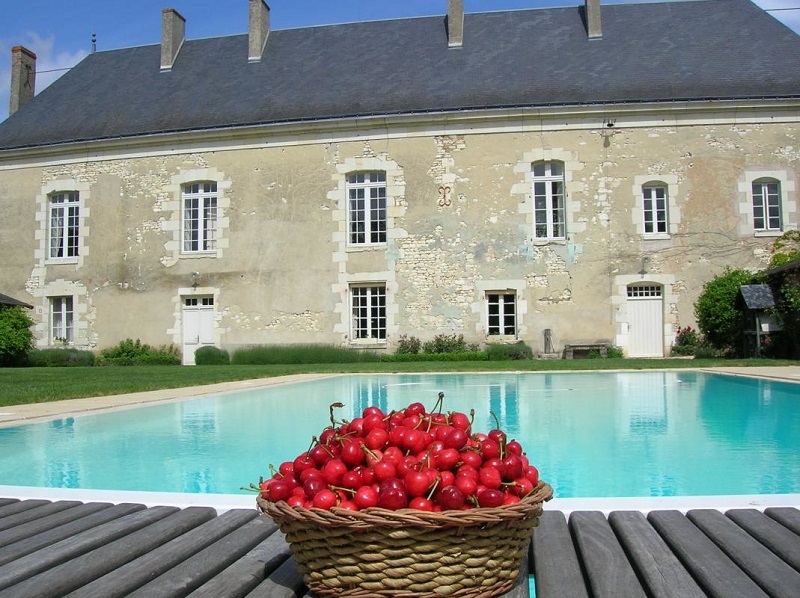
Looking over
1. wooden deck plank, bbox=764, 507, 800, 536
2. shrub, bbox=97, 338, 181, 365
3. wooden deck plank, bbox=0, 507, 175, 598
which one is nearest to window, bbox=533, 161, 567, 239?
shrub, bbox=97, 338, 181, 365

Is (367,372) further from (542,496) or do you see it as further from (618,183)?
(542,496)

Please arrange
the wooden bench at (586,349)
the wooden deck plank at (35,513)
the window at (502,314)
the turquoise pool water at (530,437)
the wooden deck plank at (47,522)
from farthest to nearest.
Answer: the window at (502,314) < the wooden bench at (586,349) < the turquoise pool water at (530,437) < the wooden deck plank at (35,513) < the wooden deck plank at (47,522)

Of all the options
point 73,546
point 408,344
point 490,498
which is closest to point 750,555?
point 490,498

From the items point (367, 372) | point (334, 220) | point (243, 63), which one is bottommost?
point (367, 372)

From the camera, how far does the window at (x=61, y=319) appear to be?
1986 centimetres

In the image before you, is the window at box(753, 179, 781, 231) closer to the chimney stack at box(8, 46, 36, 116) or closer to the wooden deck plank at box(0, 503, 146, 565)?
the wooden deck plank at box(0, 503, 146, 565)

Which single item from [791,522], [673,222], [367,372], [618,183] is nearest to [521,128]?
[618,183]

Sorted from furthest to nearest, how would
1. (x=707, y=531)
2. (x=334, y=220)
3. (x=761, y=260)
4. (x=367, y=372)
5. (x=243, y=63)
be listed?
(x=243, y=63) < (x=334, y=220) < (x=761, y=260) < (x=367, y=372) < (x=707, y=531)

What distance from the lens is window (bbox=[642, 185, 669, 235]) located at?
1722 centimetres

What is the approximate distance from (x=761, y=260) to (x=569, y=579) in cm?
1687

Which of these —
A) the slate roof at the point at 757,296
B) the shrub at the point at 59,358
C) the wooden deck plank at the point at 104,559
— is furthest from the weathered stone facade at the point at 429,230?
the wooden deck plank at the point at 104,559

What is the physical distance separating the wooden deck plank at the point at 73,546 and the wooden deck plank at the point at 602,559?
1348 millimetres

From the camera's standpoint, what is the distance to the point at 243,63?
Answer: 20891 millimetres

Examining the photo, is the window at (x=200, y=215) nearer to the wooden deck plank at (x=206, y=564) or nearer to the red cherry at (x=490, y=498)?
the wooden deck plank at (x=206, y=564)
